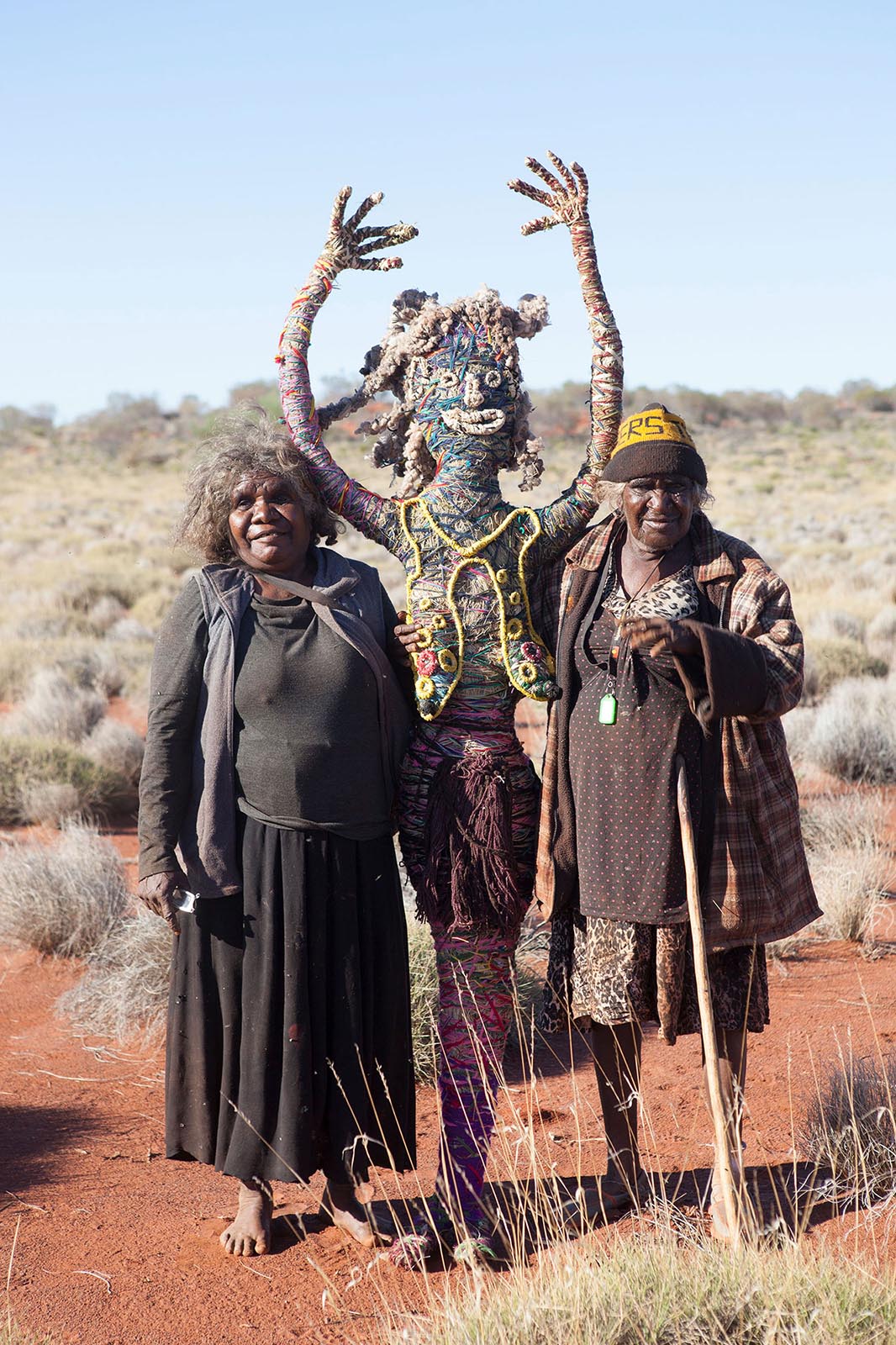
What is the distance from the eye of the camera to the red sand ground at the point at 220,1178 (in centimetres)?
331

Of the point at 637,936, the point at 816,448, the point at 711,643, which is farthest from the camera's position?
the point at 816,448

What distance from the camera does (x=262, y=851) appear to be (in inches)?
136

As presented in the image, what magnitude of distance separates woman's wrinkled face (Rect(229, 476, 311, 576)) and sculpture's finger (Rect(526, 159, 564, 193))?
47.0 inches

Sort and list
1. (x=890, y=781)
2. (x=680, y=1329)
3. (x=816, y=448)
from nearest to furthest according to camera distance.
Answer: (x=680, y=1329) < (x=890, y=781) < (x=816, y=448)

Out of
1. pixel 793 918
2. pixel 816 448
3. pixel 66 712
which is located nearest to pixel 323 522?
pixel 793 918

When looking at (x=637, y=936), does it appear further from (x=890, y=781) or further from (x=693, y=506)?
(x=890, y=781)

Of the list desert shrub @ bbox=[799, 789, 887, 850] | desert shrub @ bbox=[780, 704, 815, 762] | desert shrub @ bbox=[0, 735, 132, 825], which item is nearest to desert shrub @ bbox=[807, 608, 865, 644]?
desert shrub @ bbox=[780, 704, 815, 762]

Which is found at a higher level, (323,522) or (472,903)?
(323,522)

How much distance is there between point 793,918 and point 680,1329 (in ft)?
3.83

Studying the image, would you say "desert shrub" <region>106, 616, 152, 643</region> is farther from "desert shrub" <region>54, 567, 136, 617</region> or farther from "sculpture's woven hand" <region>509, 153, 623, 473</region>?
"sculpture's woven hand" <region>509, 153, 623, 473</region>

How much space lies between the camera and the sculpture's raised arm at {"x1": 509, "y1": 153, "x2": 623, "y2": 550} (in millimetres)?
3627

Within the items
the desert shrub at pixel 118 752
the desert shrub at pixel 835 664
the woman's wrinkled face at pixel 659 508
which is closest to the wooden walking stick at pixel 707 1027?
the woman's wrinkled face at pixel 659 508

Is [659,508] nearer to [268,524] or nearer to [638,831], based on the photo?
[638,831]

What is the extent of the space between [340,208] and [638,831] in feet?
6.84
